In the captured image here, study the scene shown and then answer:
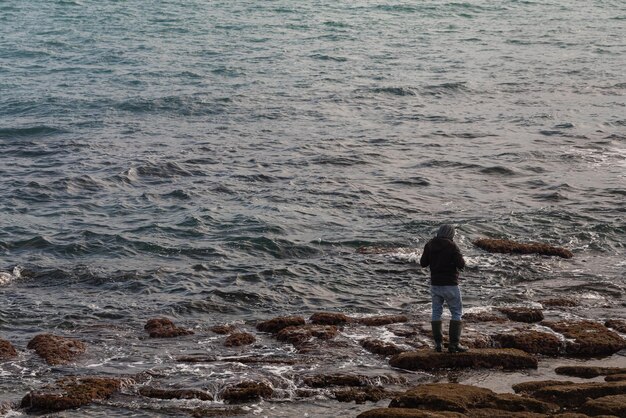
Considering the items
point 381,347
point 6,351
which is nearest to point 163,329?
point 6,351

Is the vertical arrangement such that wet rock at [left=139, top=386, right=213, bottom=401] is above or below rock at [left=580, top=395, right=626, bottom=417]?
below

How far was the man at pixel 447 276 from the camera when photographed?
16.8 m

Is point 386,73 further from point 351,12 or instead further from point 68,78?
point 351,12

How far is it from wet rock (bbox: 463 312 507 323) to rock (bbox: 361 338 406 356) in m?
2.39

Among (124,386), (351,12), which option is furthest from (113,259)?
(351,12)

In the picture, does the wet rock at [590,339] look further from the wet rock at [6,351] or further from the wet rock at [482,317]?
the wet rock at [6,351]

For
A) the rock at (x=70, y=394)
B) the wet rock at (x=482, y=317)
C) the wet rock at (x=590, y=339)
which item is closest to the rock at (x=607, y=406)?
the wet rock at (x=590, y=339)

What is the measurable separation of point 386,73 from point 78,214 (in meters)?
22.8

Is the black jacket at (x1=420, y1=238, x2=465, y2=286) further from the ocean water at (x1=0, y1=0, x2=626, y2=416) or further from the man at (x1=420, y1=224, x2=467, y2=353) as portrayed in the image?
the ocean water at (x1=0, y1=0, x2=626, y2=416)

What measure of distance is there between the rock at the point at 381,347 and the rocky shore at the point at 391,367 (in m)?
0.02

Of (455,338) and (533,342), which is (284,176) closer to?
(533,342)

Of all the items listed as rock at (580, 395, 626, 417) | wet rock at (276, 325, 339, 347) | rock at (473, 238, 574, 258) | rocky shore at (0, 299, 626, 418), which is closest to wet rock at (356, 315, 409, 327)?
rocky shore at (0, 299, 626, 418)

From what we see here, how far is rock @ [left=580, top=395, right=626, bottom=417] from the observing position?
1328 cm

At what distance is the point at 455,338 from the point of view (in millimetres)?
16797
